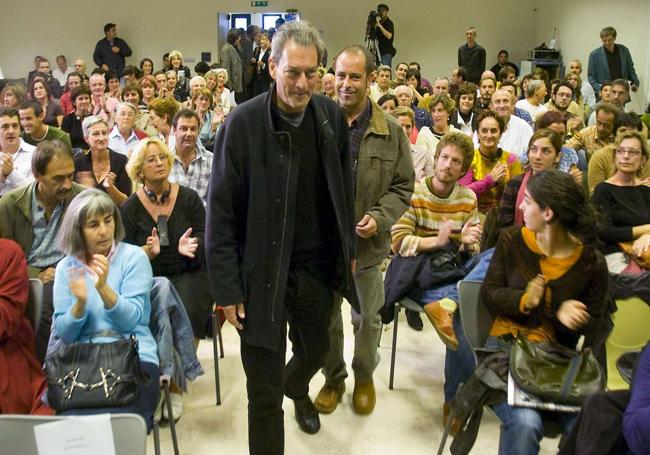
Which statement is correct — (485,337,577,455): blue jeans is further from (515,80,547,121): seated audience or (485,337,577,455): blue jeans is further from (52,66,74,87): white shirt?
(52,66,74,87): white shirt

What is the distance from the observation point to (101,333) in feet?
6.84

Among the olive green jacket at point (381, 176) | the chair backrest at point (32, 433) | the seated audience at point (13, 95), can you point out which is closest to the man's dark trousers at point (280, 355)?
the olive green jacket at point (381, 176)

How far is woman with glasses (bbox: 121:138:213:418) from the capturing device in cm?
278

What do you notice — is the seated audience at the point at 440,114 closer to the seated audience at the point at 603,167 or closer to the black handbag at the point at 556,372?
the seated audience at the point at 603,167

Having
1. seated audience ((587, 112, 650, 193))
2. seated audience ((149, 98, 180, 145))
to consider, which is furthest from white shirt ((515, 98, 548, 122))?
seated audience ((149, 98, 180, 145))

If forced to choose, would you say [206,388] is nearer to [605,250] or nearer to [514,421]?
[514,421]

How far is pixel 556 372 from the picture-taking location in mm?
1919

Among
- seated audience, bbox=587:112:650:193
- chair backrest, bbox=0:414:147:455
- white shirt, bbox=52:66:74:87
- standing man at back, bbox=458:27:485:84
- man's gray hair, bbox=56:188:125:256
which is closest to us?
chair backrest, bbox=0:414:147:455

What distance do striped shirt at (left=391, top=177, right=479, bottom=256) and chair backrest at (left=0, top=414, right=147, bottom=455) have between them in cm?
173

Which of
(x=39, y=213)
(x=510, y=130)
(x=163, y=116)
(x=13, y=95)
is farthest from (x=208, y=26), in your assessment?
(x=39, y=213)

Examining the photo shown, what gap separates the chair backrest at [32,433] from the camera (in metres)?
1.36

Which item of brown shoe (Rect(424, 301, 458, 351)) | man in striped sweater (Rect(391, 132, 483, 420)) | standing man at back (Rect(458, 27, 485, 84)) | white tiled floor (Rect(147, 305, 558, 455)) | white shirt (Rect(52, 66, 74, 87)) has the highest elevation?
standing man at back (Rect(458, 27, 485, 84))

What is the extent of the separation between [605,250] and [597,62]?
6089 millimetres

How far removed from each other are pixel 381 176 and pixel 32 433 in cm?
153
